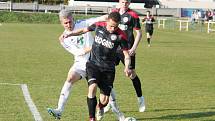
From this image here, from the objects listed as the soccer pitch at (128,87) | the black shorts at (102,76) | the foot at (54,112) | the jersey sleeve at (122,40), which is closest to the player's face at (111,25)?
the jersey sleeve at (122,40)

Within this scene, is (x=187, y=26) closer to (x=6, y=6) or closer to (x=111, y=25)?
(x=6, y=6)

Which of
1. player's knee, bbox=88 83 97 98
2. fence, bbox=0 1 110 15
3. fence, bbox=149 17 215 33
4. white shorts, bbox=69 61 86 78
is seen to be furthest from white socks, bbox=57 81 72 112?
fence, bbox=0 1 110 15

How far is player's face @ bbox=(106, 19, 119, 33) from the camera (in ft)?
27.1

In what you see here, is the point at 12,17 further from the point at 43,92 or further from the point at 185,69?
the point at 43,92

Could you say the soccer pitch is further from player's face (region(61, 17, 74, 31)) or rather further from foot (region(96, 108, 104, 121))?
player's face (region(61, 17, 74, 31))

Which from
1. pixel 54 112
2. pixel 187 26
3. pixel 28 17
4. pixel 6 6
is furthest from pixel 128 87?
pixel 6 6

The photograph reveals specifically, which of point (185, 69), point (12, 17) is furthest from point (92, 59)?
point (12, 17)

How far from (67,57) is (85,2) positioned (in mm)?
55998

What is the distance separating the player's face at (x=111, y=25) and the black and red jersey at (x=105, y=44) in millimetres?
76

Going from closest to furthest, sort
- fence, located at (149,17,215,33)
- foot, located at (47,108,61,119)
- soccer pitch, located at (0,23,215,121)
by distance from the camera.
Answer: foot, located at (47,108,61,119), soccer pitch, located at (0,23,215,121), fence, located at (149,17,215,33)

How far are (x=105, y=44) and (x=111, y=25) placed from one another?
36cm

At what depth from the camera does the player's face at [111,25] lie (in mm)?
8250

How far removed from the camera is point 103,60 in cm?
863

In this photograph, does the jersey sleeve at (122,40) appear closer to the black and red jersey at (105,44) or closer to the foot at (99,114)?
the black and red jersey at (105,44)
